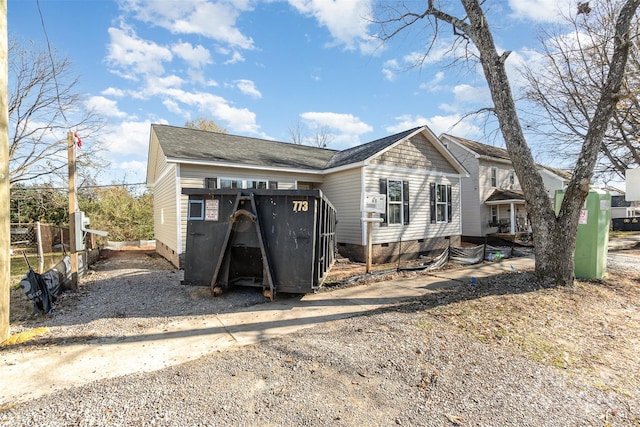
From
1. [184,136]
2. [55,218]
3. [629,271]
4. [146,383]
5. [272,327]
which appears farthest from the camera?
[55,218]

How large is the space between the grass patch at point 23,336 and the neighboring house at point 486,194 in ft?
63.3

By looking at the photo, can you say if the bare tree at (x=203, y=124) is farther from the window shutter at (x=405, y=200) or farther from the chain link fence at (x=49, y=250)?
the window shutter at (x=405, y=200)

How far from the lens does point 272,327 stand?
4.46m

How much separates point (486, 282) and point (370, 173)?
5.14 m

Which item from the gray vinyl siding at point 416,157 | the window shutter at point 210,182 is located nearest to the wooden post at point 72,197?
the window shutter at point 210,182

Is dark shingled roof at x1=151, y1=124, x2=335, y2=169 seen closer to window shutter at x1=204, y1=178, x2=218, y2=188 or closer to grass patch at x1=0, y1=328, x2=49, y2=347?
window shutter at x1=204, y1=178, x2=218, y2=188

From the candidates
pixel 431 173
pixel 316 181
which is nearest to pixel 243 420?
pixel 316 181

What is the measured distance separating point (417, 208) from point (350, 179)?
297cm

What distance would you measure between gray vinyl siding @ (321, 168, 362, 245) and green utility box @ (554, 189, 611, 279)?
19.1 ft

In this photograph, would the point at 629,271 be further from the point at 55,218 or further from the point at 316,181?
the point at 55,218

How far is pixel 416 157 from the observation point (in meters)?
12.0

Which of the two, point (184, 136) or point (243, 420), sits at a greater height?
point (184, 136)

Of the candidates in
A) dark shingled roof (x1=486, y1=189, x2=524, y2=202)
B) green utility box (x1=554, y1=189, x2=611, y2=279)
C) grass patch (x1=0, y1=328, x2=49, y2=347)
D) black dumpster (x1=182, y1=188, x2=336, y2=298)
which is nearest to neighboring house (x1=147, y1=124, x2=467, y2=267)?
black dumpster (x1=182, y1=188, x2=336, y2=298)

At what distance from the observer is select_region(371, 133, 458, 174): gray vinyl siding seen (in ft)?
36.7
